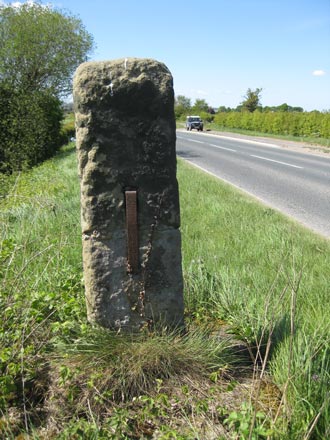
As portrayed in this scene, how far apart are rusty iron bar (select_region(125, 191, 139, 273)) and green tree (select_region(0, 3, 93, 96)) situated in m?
20.9

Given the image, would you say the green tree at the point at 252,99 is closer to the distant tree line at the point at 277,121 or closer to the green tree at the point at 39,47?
the distant tree line at the point at 277,121

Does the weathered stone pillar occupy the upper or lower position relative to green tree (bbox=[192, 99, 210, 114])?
lower

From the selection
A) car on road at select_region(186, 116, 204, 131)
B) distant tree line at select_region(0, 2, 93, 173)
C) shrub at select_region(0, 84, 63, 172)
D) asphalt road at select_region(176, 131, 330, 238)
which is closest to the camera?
asphalt road at select_region(176, 131, 330, 238)

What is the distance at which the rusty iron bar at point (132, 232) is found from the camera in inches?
93.4

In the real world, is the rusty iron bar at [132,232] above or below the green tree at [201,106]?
below

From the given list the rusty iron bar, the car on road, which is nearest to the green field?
the rusty iron bar

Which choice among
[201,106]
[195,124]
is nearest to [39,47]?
[195,124]

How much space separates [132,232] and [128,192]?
0.76 ft

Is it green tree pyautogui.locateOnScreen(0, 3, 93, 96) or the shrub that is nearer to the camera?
the shrub

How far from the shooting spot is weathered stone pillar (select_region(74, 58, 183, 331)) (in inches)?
91.0

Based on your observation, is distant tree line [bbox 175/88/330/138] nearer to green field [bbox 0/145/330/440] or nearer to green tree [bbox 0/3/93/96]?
green tree [bbox 0/3/93/96]

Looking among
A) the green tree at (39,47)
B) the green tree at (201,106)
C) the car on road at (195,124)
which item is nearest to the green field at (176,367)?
the green tree at (39,47)

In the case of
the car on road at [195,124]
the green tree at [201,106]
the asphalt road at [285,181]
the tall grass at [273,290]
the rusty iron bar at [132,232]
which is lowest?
the asphalt road at [285,181]

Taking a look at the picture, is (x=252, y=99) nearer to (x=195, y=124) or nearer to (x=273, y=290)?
(x=195, y=124)
